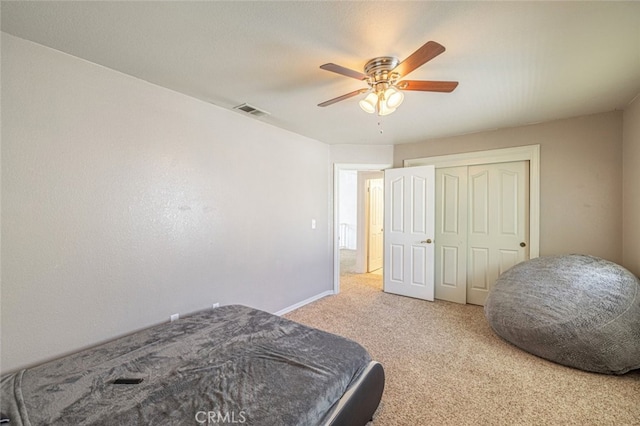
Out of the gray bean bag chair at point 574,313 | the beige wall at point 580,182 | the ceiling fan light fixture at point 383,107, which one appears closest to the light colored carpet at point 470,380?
the gray bean bag chair at point 574,313

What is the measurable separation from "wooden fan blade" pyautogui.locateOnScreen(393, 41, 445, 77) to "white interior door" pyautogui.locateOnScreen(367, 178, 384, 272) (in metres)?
4.10

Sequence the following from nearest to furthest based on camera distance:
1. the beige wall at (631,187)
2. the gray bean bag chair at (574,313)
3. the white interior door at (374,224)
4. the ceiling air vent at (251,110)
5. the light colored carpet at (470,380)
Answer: the light colored carpet at (470,380) → the gray bean bag chair at (574,313) → the beige wall at (631,187) → the ceiling air vent at (251,110) → the white interior door at (374,224)

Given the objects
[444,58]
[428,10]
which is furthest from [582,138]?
[428,10]

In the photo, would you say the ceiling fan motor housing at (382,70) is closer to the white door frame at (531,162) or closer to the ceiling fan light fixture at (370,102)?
the ceiling fan light fixture at (370,102)

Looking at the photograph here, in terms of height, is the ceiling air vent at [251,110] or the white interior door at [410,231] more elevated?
the ceiling air vent at [251,110]

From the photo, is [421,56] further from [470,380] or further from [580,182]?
[580,182]

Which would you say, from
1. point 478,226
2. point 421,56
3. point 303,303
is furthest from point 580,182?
point 303,303

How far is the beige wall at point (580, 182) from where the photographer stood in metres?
2.85

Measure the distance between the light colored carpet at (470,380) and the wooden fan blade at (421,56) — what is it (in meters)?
2.20

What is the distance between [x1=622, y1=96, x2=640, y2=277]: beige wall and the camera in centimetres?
249

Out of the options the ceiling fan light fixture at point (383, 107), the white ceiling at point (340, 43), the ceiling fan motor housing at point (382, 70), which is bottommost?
the ceiling fan light fixture at point (383, 107)

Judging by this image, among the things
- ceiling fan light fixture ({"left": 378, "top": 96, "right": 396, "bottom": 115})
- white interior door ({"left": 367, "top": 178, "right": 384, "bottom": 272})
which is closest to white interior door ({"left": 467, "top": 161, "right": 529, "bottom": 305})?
white interior door ({"left": 367, "top": 178, "right": 384, "bottom": 272})

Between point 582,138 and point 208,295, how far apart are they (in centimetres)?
443

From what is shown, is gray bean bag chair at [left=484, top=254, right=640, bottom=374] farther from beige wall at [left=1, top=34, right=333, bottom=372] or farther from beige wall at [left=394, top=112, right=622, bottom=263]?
beige wall at [left=1, top=34, right=333, bottom=372]
